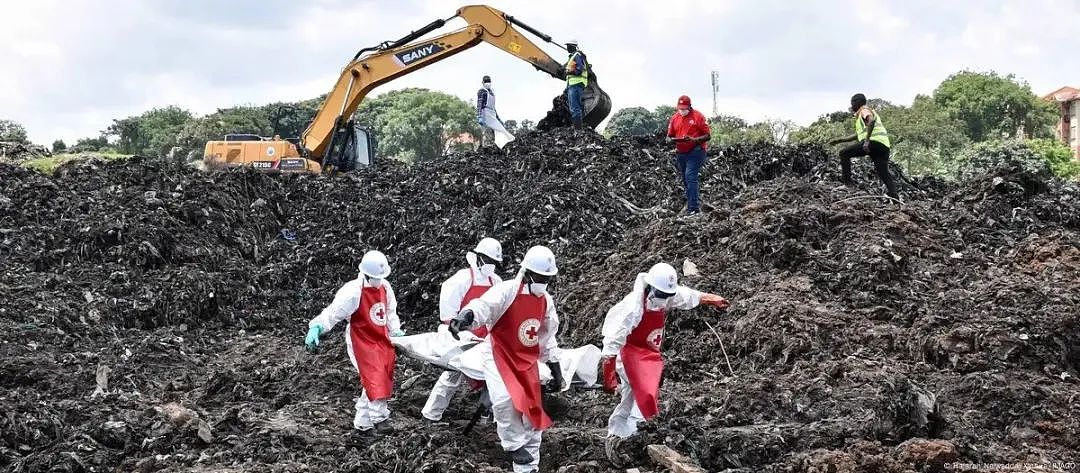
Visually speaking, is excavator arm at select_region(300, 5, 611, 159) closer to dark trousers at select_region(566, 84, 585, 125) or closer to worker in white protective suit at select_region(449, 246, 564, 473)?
dark trousers at select_region(566, 84, 585, 125)

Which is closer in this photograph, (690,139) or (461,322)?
(461,322)

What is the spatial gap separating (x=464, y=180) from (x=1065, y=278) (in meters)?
7.69

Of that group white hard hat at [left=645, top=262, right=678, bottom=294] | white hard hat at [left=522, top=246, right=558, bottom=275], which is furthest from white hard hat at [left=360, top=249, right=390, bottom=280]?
white hard hat at [left=645, top=262, right=678, bottom=294]

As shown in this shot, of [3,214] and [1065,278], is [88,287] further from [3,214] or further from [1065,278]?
[1065,278]

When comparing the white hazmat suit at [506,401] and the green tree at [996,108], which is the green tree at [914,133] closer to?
the green tree at [996,108]

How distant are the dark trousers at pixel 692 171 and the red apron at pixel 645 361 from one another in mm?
4879

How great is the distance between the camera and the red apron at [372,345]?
6570mm

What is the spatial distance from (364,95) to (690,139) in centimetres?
783

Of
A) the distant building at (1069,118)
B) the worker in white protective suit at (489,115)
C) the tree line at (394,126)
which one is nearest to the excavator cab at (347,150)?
the worker in white protective suit at (489,115)

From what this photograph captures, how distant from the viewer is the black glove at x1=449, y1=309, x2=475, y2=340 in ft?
18.5

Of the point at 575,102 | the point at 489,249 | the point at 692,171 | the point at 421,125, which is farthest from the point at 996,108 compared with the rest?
the point at 489,249

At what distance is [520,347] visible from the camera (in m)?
6.02

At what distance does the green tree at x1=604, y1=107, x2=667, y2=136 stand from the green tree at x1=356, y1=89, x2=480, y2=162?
7066 millimetres

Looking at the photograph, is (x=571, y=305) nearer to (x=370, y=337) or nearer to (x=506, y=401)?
(x=370, y=337)
